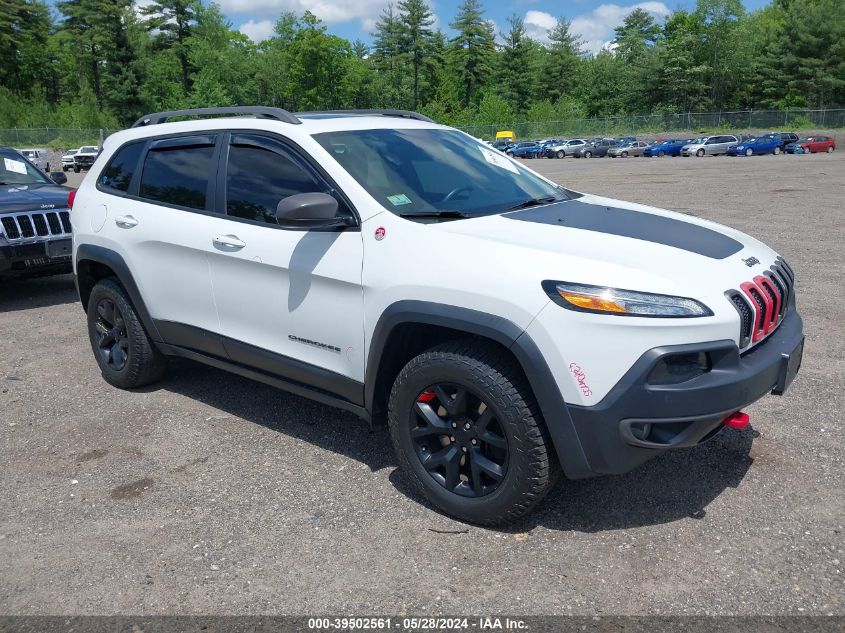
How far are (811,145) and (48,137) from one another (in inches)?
2234

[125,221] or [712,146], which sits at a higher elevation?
[125,221]

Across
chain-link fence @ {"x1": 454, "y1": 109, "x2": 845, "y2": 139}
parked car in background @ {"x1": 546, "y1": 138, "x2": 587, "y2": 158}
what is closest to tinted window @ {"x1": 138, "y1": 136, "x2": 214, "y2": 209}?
chain-link fence @ {"x1": 454, "y1": 109, "x2": 845, "y2": 139}

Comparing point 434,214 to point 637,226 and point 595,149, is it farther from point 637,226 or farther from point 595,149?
point 595,149

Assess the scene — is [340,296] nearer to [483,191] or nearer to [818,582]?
[483,191]

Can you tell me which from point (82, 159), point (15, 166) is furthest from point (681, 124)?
point (15, 166)

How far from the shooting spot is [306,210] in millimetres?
3389

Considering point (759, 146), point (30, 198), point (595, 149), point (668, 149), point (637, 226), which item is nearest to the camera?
point (637, 226)

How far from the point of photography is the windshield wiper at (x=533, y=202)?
12.8 ft

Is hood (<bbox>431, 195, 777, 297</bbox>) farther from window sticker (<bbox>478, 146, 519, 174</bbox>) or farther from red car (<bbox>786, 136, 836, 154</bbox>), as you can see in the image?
red car (<bbox>786, 136, 836, 154</bbox>)

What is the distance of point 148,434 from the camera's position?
4.52 metres

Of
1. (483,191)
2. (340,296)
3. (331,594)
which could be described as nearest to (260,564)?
(331,594)

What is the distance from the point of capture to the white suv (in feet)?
9.43

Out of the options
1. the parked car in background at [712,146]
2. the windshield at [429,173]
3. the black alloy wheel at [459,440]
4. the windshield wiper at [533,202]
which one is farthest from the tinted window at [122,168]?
the parked car in background at [712,146]

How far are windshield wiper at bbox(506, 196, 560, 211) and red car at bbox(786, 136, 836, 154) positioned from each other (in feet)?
160
